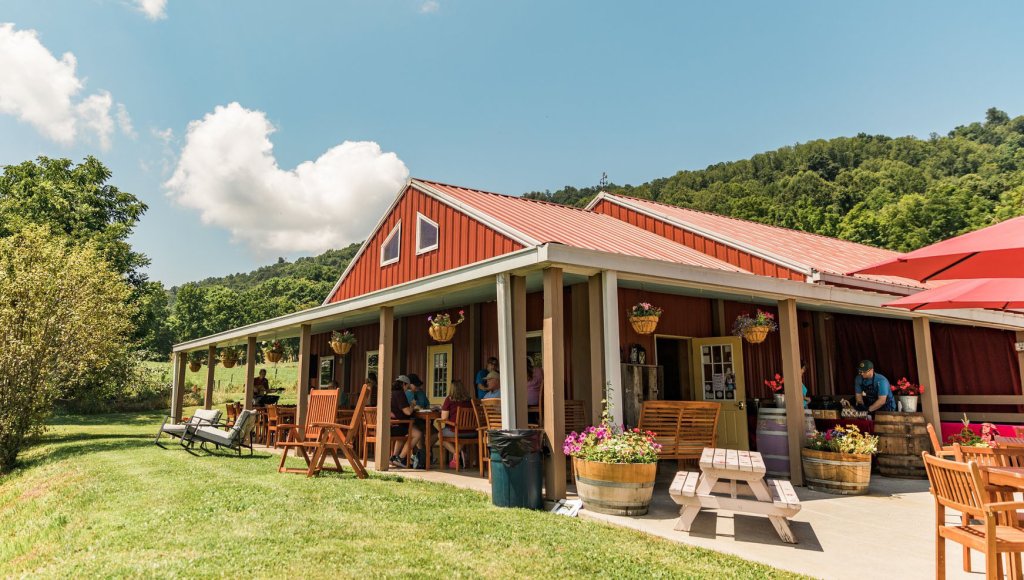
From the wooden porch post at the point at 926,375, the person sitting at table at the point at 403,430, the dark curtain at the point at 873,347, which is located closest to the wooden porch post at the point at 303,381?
the person sitting at table at the point at 403,430

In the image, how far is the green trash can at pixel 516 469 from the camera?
539 centimetres

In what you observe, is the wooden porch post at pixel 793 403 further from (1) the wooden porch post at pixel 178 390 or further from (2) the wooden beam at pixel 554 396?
(1) the wooden porch post at pixel 178 390

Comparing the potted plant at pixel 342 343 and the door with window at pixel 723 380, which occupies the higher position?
the potted plant at pixel 342 343

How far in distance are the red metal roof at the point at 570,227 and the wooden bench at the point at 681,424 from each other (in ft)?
5.68

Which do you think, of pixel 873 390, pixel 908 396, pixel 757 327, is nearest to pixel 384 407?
pixel 757 327

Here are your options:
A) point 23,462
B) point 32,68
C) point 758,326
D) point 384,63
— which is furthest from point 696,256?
point 23,462

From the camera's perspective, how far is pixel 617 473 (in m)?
5.19

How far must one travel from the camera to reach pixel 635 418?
8227 millimetres

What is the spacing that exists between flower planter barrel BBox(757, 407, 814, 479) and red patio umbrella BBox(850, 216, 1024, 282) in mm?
3186

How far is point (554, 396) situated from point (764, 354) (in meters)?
6.69

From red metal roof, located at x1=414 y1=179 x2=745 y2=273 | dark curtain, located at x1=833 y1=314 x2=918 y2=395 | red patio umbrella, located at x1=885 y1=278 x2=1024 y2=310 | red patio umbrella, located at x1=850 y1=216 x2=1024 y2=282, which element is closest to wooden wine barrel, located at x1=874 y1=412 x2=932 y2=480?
red metal roof, located at x1=414 y1=179 x2=745 y2=273

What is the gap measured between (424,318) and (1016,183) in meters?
40.9

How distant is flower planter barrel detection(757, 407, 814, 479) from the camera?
7.25 metres

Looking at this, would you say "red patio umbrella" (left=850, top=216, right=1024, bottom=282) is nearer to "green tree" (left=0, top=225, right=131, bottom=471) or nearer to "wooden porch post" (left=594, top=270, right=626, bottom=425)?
"wooden porch post" (left=594, top=270, right=626, bottom=425)
